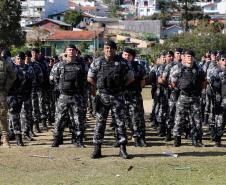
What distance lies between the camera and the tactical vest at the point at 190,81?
38.6ft

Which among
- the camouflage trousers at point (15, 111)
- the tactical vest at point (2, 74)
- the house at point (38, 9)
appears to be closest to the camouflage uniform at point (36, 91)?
the camouflage trousers at point (15, 111)

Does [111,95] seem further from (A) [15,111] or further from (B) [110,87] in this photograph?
(A) [15,111]

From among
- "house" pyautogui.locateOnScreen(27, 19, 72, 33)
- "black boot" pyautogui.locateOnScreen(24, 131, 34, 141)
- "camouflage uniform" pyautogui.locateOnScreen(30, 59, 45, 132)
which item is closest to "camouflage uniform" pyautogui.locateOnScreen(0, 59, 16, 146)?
"black boot" pyautogui.locateOnScreen(24, 131, 34, 141)

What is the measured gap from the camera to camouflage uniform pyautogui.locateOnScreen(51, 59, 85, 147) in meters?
11.5

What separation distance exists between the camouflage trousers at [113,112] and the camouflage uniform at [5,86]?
2.01 metres

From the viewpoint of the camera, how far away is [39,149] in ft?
37.9

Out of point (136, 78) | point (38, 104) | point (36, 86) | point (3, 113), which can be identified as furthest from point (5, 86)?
point (38, 104)

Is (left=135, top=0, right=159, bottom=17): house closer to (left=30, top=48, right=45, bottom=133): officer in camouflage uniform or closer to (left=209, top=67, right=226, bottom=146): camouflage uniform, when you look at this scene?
(left=30, top=48, right=45, bottom=133): officer in camouflage uniform

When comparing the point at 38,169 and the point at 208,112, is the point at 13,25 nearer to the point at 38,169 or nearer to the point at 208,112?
the point at 208,112

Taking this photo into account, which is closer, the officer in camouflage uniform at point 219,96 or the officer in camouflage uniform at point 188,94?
the officer in camouflage uniform at point 188,94

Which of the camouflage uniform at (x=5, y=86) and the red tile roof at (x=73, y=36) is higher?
the camouflage uniform at (x=5, y=86)

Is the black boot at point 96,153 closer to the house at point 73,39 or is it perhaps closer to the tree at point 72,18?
the house at point 73,39

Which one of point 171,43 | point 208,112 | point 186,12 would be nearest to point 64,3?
point 186,12

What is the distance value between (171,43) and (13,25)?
587 inches
